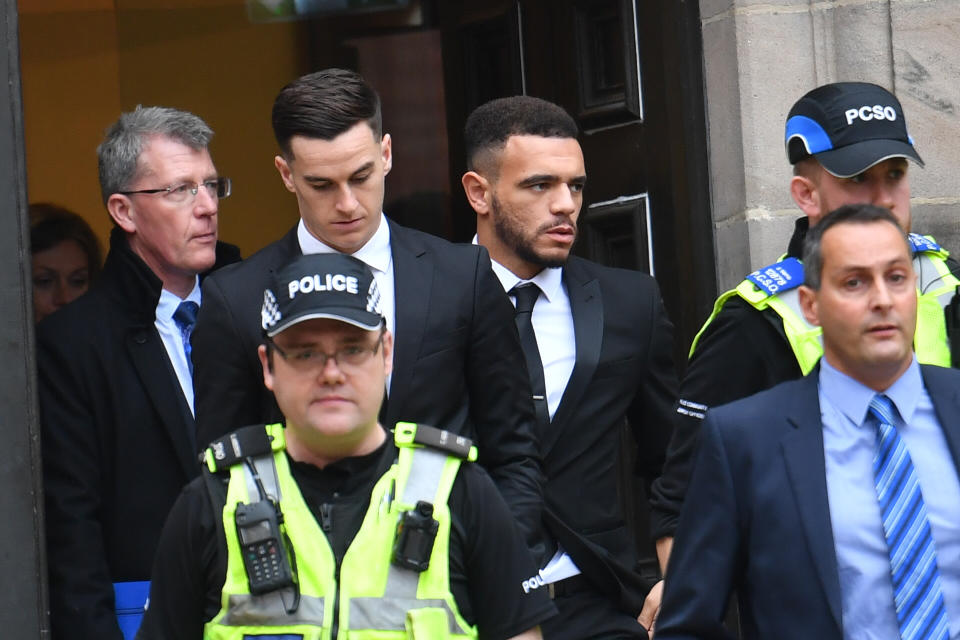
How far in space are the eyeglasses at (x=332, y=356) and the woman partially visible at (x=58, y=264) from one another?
2.66 m

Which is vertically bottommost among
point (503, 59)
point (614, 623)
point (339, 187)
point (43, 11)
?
point (614, 623)

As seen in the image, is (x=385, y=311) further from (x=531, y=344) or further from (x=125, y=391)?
(x=125, y=391)

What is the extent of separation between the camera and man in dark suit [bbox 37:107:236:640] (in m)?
5.04

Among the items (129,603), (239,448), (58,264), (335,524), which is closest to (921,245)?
(335,524)

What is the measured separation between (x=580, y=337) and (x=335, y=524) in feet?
5.50

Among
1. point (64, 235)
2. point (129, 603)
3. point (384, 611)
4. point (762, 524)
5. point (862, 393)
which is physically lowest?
point (129, 603)

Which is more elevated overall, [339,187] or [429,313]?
[339,187]

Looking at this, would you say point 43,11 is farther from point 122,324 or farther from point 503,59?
point 122,324

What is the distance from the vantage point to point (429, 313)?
464 centimetres

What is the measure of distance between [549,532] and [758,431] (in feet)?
4.30

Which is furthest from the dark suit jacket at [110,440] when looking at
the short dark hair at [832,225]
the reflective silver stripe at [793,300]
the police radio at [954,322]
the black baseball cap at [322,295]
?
the police radio at [954,322]

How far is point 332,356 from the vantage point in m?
3.80

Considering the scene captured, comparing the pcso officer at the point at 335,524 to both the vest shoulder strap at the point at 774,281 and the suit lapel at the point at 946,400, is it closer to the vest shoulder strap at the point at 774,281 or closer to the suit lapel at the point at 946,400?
the suit lapel at the point at 946,400

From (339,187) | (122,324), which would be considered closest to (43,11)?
(122,324)
